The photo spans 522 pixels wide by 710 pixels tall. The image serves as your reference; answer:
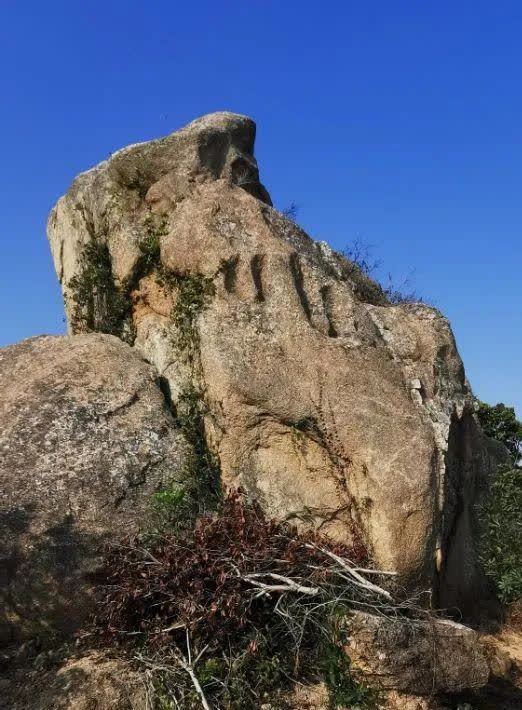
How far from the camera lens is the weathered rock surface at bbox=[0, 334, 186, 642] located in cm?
743

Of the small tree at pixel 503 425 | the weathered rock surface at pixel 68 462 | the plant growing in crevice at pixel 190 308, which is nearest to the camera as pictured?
the weathered rock surface at pixel 68 462

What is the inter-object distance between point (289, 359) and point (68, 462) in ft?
9.01

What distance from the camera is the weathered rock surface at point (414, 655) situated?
7.00 metres

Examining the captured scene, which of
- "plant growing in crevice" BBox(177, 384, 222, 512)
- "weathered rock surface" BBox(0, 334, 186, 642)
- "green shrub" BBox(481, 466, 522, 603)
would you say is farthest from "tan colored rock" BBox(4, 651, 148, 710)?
"green shrub" BBox(481, 466, 522, 603)

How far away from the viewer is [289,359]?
8.92 metres

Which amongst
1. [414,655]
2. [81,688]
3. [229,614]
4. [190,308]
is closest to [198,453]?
[190,308]

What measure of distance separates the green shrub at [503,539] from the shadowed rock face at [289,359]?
0.85 ft

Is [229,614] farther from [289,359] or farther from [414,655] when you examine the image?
[289,359]

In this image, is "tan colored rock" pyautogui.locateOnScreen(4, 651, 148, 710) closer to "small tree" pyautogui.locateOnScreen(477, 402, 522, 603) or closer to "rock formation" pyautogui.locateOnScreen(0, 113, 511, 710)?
"rock formation" pyautogui.locateOnScreen(0, 113, 511, 710)

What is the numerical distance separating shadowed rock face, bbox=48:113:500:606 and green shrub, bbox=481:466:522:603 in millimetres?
260

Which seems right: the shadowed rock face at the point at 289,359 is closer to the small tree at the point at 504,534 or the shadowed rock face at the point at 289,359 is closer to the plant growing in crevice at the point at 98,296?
the plant growing in crevice at the point at 98,296

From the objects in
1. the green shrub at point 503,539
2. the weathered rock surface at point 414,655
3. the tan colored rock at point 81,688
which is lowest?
the tan colored rock at point 81,688

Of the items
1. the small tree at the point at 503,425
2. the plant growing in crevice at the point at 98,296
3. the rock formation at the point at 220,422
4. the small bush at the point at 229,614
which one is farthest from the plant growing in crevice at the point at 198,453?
the small tree at the point at 503,425

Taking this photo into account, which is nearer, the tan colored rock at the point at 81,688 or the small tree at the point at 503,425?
the tan colored rock at the point at 81,688
